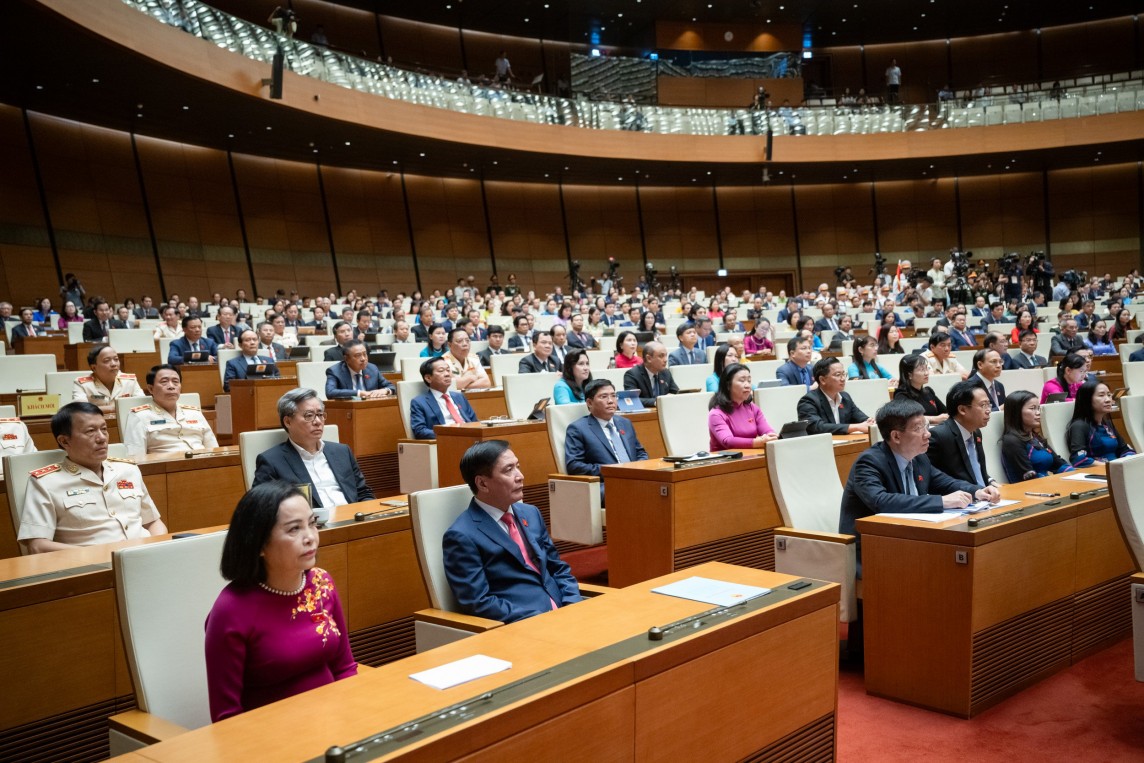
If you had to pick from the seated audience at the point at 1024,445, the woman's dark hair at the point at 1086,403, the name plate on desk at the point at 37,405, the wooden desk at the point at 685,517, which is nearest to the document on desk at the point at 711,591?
the wooden desk at the point at 685,517

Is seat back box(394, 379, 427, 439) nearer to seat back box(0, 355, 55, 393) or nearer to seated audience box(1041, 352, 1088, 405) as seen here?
seat back box(0, 355, 55, 393)

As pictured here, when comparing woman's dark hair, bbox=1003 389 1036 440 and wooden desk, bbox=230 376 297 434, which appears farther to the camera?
wooden desk, bbox=230 376 297 434

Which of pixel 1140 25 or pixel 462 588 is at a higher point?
pixel 1140 25

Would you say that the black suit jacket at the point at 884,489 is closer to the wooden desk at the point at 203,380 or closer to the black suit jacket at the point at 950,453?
the black suit jacket at the point at 950,453

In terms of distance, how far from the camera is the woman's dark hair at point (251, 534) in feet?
6.37

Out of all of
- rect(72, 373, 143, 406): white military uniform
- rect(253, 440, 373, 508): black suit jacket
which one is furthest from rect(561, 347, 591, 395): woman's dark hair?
rect(72, 373, 143, 406): white military uniform

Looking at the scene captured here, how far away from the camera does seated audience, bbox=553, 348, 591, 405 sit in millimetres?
5734

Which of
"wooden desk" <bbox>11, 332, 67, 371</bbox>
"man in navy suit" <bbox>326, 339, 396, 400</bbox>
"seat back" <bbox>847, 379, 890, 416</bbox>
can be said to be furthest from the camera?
"wooden desk" <bbox>11, 332, 67, 371</bbox>

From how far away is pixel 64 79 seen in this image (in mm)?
12117

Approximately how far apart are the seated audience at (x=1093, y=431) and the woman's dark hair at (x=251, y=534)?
4.33 metres

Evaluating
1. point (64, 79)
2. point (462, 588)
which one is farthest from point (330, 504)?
point (64, 79)

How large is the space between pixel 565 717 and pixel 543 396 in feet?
15.4

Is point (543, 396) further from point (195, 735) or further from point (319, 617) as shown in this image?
point (195, 735)

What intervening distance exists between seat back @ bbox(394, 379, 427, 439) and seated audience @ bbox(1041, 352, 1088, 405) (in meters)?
4.11
